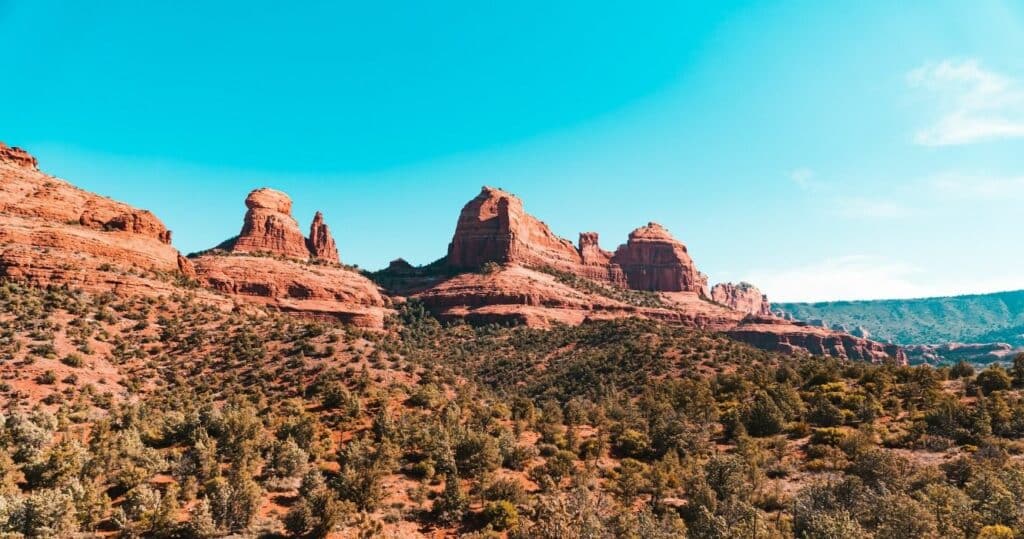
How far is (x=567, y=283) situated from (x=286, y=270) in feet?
264

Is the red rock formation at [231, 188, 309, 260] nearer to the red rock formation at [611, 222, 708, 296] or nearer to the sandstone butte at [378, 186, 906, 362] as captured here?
the sandstone butte at [378, 186, 906, 362]

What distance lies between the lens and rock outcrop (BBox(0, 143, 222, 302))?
60906mm

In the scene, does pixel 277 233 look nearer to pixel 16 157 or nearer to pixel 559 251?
pixel 16 157

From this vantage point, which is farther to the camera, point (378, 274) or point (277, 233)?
point (378, 274)

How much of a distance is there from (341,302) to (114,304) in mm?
51807

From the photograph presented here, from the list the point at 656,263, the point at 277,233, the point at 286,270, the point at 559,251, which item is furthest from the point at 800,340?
the point at 277,233

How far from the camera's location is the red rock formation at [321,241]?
454ft

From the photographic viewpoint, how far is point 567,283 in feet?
479

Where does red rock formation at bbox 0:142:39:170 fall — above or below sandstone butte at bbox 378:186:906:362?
above

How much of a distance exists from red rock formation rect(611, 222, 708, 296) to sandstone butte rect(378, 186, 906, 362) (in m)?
0.40

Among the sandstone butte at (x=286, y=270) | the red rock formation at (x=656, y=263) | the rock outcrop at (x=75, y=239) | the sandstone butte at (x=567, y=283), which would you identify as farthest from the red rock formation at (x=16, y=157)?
the red rock formation at (x=656, y=263)

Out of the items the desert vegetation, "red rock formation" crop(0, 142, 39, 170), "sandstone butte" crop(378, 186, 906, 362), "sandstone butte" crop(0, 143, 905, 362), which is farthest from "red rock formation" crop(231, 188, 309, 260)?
the desert vegetation

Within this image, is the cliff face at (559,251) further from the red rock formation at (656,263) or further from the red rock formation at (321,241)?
the red rock formation at (321,241)

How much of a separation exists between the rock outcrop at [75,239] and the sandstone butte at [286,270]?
13869 millimetres
